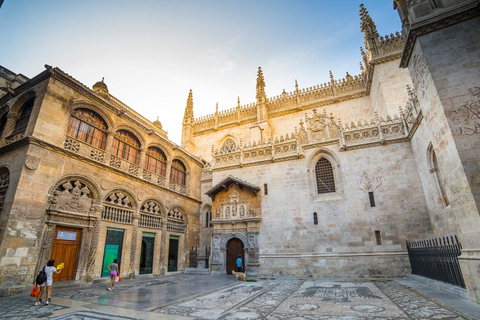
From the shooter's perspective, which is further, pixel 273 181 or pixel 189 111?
pixel 189 111

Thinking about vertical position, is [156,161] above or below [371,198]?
above

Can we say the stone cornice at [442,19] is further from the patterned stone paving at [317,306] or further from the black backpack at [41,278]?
the black backpack at [41,278]

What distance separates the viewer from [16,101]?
12.5 m

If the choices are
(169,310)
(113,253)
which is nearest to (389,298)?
(169,310)

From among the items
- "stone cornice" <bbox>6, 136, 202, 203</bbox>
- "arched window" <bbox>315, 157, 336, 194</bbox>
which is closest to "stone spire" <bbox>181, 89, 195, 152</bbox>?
"stone cornice" <bbox>6, 136, 202, 203</bbox>

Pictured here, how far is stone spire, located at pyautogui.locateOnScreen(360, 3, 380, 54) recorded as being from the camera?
1981cm

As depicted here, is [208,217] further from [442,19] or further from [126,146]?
[442,19]

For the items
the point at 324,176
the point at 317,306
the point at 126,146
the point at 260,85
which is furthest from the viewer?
the point at 260,85

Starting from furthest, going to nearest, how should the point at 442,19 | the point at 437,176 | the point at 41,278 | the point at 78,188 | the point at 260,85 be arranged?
the point at 260,85
the point at 78,188
the point at 437,176
the point at 442,19
the point at 41,278

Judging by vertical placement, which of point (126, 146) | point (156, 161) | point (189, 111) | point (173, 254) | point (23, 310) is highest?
point (189, 111)

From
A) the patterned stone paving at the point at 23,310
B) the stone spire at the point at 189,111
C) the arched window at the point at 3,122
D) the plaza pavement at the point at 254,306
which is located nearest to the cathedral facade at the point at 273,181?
the arched window at the point at 3,122

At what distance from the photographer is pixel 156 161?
17.6m

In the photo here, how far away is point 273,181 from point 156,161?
859 cm

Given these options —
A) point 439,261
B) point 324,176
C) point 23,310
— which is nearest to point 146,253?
point 23,310
